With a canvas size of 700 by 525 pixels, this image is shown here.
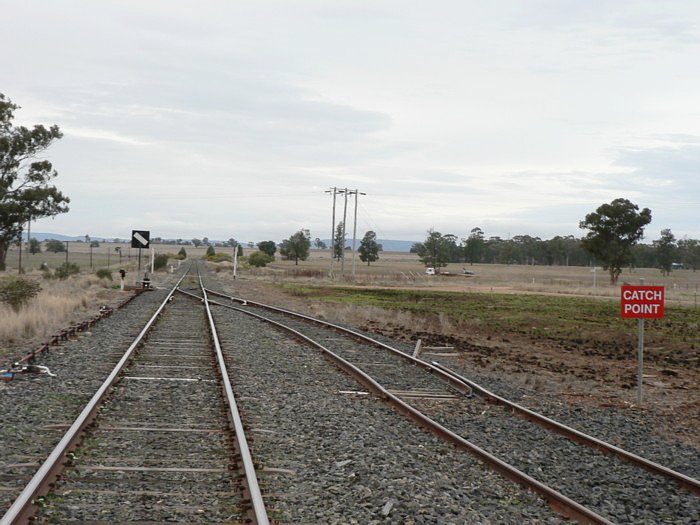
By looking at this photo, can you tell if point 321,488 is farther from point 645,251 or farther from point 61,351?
point 645,251

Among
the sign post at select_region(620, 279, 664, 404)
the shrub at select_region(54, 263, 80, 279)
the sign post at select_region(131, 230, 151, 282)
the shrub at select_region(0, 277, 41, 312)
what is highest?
the sign post at select_region(131, 230, 151, 282)

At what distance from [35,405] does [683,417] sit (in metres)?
8.89

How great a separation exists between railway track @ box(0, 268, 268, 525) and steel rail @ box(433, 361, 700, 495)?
3.84 meters

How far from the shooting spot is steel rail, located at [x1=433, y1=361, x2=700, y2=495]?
7164 mm

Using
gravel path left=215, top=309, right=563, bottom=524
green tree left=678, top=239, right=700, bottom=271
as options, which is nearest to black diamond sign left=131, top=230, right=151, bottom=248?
gravel path left=215, top=309, right=563, bottom=524

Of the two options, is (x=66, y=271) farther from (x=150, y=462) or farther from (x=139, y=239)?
(x=150, y=462)

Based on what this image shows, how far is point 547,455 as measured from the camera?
816cm

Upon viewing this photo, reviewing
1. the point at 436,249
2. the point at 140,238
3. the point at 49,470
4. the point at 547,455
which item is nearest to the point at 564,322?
the point at 140,238

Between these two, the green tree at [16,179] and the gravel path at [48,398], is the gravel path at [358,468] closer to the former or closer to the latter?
the gravel path at [48,398]

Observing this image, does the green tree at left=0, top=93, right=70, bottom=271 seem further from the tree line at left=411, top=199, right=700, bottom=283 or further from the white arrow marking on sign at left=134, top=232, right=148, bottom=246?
the tree line at left=411, top=199, right=700, bottom=283

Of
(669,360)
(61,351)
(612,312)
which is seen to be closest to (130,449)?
(61,351)

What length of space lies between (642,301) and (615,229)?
63448mm

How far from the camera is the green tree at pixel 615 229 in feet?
234

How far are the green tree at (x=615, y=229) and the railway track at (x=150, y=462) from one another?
216ft
